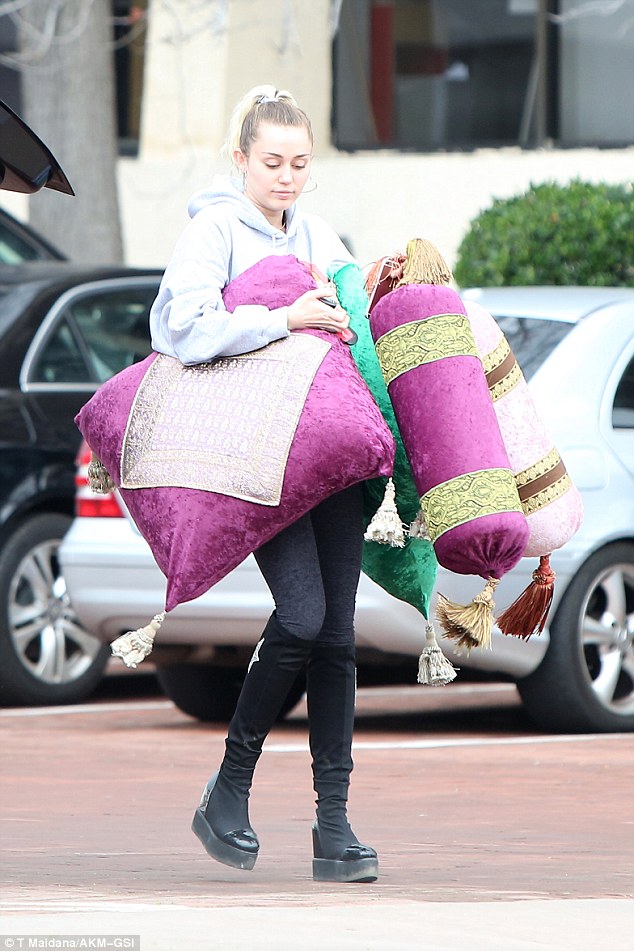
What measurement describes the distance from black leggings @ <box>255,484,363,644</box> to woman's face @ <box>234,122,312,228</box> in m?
0.71

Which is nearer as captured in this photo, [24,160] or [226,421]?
[226,421]

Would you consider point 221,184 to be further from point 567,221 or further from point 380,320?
point 567,221

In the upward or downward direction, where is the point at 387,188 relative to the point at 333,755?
downward

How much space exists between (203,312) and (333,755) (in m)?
1.10

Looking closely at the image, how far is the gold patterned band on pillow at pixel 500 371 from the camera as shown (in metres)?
5.09

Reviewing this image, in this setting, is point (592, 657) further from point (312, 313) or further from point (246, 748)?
point (312, 313)

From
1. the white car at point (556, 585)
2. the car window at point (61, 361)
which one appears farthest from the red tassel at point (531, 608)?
the car window at point (61, 361)

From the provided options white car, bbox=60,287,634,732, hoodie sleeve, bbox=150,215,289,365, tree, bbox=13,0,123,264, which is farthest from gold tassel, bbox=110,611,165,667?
tree, bbox=13,0,123,264

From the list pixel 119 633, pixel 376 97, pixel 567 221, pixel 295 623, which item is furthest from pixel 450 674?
pixel 376 97

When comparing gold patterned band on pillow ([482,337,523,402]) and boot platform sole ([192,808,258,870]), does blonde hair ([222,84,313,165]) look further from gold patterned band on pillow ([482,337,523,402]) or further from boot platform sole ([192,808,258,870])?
boot platform sole ([192,808,258,870])

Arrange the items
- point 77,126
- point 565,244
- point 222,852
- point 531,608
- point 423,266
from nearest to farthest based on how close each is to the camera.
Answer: point 222,852, point 423,266, point 531,608, point 565,244, point 77,126

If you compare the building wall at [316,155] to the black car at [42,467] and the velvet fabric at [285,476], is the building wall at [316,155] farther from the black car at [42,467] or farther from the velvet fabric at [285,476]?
the velvet fabric at [285,476]

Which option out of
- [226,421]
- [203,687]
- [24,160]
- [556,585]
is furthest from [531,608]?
[203,687]

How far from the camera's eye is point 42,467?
8961mm
